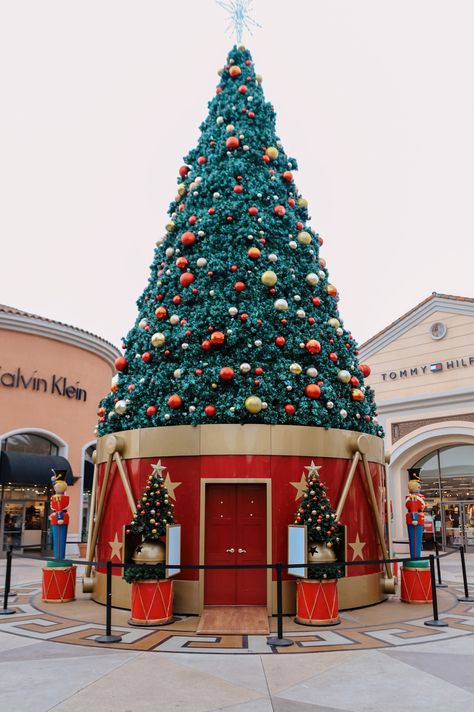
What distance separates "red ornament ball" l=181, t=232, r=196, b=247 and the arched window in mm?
13422

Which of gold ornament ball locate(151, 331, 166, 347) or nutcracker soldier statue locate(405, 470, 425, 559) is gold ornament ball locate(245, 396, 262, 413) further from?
nutcracker soldier statue locate(405, 470, 425, 559)

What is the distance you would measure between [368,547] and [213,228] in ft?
21.7

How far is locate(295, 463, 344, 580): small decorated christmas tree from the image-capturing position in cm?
926

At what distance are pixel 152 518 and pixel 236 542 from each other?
1.65m

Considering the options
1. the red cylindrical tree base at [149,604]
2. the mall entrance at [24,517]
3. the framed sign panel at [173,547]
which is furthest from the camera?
the mall entrance at [24,517]

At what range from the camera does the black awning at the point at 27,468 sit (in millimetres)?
20891

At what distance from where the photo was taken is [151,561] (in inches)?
363

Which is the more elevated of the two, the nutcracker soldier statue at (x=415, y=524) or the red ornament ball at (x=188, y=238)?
the red ornament ball at (x=188, y=238)

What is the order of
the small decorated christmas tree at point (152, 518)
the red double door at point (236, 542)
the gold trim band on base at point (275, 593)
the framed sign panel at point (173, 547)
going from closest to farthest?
1. the small decorated christmas tree at point (152, 518)
2. the framed sign panel at point (173, 547)
3. the gold trim band on base at point (275, 593)
4. the red double door at point (236, 542)

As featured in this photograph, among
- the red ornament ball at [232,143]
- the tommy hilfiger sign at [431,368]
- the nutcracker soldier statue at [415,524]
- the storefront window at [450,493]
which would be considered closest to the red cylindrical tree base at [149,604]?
the nutcracker soldier statue at [415,524]

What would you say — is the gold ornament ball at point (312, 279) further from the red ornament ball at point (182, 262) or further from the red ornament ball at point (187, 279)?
the red ornament ball at point (182, 262)

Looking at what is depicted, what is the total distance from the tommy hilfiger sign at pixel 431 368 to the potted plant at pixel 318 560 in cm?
1558

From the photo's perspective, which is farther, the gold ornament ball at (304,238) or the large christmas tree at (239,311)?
the gold ornament ball at (304,238)

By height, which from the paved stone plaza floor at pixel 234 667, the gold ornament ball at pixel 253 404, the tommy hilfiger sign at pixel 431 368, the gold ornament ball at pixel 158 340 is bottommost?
the paved stone plaza floor at pixel 234 667
